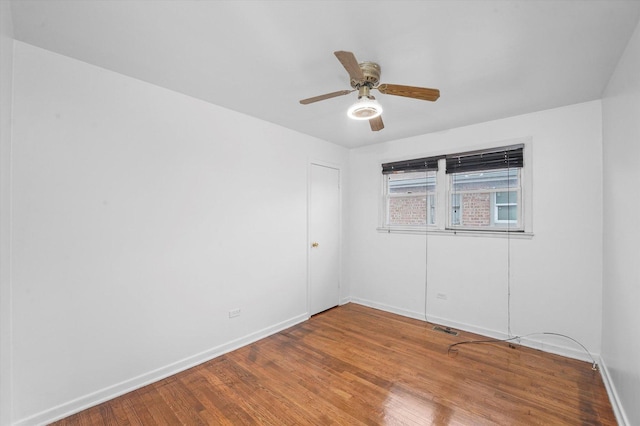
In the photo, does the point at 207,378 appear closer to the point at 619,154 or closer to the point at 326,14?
the point at 326,14

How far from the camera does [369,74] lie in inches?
→ 81.2

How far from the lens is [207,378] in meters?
2.48

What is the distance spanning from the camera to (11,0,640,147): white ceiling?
1550 mm

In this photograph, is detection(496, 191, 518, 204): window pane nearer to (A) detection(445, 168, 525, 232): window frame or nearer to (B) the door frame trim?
(A) detection(445, 168, 525, 232): window frame

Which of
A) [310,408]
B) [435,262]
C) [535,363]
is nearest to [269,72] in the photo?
[310,408]

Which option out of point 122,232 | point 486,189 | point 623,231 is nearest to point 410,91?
point 623,231

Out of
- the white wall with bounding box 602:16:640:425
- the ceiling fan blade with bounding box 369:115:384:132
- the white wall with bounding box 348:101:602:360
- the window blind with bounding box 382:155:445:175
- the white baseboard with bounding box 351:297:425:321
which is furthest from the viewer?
the white baseboard with bounding box 351:297:425:321

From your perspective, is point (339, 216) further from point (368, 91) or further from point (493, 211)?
point (368, 91)

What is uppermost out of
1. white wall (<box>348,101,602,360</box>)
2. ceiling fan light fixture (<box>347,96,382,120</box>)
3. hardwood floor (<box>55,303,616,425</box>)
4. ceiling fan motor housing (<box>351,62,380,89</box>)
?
ceiling fan motor housing (<box>351,62,380,89</box>)

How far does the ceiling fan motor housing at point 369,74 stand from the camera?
202 cm

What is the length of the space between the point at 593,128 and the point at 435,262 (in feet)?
7.14

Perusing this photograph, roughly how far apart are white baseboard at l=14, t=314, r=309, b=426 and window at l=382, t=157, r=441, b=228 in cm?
249

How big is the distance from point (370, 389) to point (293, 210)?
2.26m

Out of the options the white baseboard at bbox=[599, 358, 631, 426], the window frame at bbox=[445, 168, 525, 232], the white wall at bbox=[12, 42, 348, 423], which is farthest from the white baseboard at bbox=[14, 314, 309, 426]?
the white baseboard at bbox=[599, 358, 631, 426]
